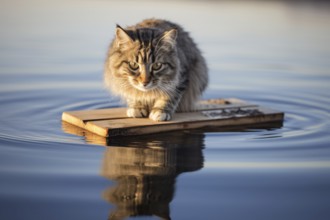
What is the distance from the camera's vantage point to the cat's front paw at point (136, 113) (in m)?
5.52

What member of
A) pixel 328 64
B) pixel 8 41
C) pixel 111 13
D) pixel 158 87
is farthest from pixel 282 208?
pixel 111 13

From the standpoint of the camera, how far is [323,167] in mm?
4426

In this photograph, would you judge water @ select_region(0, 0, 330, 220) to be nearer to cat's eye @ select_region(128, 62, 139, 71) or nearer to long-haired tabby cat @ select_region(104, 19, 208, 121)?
long-haired tabby cat @ select_region(104, 19, 208, 121)

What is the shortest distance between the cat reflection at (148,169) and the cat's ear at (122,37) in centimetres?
85

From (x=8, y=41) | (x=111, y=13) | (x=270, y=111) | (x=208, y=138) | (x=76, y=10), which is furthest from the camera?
(x=76, y=10)

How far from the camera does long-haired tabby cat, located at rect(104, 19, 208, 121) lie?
5176 millimetres

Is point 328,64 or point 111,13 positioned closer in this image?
point 328,64

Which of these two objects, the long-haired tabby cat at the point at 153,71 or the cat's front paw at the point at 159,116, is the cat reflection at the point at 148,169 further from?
the long-haired tabby cat at the point at 153,71

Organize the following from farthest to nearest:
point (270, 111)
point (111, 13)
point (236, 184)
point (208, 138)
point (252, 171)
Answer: point (111, 13) → point (270, 111) → point (208, 138) → point (252, 171) → point (236, 184)

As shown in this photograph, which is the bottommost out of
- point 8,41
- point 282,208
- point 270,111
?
point 282,208

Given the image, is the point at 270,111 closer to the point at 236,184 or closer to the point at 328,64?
the point at 236,184

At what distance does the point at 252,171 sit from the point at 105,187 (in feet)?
3.49

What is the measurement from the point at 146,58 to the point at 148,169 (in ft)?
4.14

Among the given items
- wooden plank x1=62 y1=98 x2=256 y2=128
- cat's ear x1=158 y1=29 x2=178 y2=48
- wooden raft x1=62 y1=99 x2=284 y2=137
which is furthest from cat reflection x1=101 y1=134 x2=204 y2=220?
cat's ear x1=158 y1=29 x2=178 y2=48
